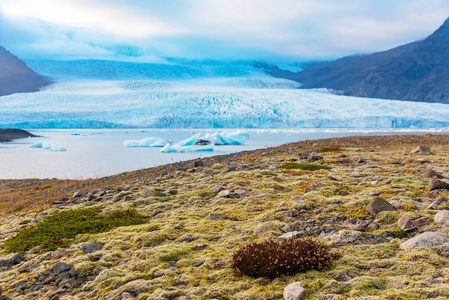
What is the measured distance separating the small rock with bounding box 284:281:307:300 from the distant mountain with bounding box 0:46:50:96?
106 metres

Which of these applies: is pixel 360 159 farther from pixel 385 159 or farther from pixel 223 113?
pixel 223 113

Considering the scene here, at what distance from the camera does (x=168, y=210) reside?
27.2 feet

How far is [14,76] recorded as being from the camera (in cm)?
10756

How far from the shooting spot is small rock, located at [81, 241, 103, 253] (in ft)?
20.3

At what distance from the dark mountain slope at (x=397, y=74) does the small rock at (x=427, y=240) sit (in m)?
129

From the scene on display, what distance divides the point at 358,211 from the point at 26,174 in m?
20.7

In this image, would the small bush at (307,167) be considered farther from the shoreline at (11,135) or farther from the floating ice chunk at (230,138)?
the shoreline at (11,135)

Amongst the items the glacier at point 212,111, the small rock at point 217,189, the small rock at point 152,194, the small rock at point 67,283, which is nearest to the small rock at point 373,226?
the small rock at point 217,189

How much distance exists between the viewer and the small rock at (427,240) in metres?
4.82

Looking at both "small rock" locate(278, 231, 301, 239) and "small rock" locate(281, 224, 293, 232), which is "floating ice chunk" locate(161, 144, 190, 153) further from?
"small rock" locate(278, 231, 301, 239)

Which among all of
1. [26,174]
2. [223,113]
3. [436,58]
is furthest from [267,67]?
[26,174]

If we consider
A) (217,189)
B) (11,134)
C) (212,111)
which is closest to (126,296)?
(217,189)

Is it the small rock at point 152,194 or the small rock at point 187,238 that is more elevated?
the small rock at point 152,194

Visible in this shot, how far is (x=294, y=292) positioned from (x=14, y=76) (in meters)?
123
